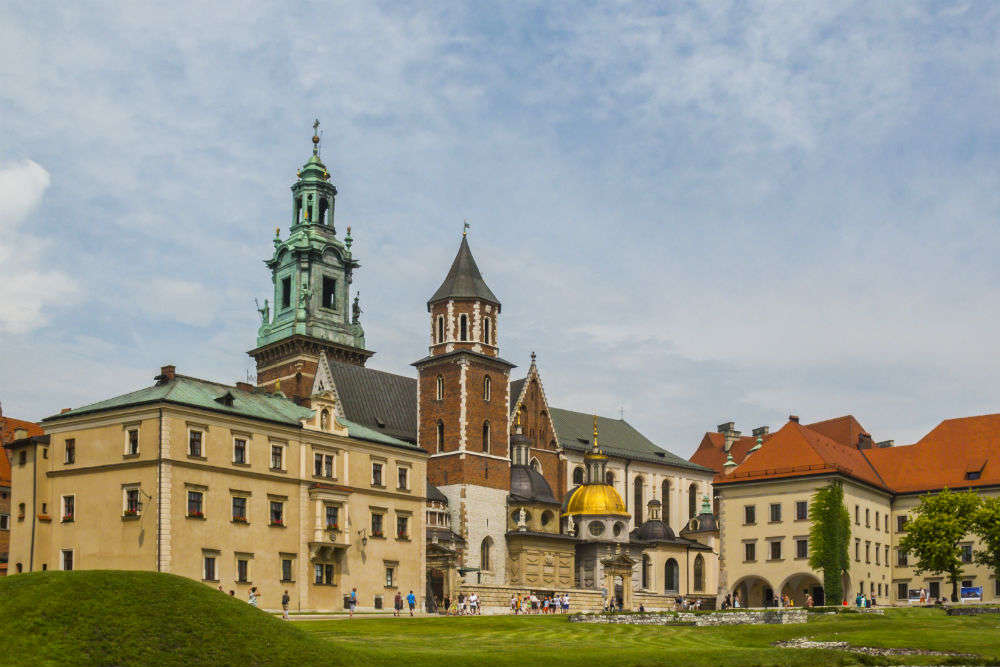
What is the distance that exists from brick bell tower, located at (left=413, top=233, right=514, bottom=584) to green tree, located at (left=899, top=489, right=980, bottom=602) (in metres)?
32.1

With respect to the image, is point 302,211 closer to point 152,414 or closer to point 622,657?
point 152,414

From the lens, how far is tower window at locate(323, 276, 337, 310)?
12275 centimetres

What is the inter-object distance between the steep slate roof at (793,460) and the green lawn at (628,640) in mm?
24198

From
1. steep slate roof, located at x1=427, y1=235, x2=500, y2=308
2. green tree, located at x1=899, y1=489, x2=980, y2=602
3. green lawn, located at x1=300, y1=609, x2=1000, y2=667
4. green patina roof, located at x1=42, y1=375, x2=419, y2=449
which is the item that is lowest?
green lawn, located at x1=300, y1=609, x2=1000, y2=667

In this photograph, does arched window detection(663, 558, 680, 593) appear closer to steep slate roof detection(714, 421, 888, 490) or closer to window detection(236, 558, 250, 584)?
steep slate roof detection(714, 421, 888, 490)

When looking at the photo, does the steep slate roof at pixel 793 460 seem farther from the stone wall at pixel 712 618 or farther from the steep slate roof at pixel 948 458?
the stone wall at pixel 712 618

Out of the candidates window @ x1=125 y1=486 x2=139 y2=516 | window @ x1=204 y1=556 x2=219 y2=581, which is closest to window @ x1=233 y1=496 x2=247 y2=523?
window @ x1=204 y1=556 x2=219 y2=581

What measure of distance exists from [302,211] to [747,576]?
57007 mm

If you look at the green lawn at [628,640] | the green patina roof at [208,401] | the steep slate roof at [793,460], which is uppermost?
the green patina roof at [208,401]

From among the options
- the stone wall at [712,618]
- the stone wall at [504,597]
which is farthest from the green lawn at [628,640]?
the stone wall at [504,597]

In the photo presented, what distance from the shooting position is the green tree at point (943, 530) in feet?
258

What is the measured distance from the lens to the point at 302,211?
12525cm

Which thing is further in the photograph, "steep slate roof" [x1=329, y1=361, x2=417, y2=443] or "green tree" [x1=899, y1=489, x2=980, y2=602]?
"steep slate roof" [x1=329, y1=361, x2=417, y2=443]

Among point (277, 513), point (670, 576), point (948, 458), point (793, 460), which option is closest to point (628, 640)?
point (277, 513)
